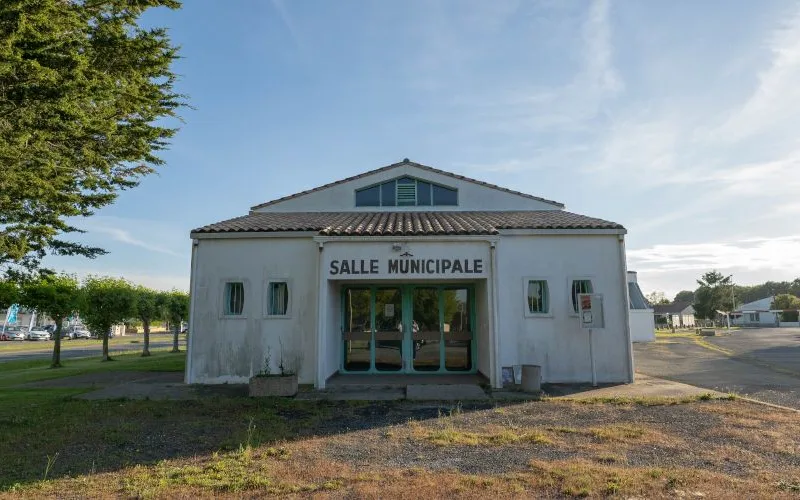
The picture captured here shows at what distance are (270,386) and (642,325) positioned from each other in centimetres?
2952

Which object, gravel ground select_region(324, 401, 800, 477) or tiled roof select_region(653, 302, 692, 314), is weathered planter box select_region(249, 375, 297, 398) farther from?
tiled roof select_region(653, 302, 692, 314)

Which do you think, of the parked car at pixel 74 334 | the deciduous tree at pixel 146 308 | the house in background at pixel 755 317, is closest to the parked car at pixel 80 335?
the parked car at pixel 74 334

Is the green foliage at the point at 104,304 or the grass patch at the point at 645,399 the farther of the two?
the green foliage at the point at 104,304

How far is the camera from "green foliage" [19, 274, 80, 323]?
21.9m

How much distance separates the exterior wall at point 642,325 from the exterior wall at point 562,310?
23.0 m

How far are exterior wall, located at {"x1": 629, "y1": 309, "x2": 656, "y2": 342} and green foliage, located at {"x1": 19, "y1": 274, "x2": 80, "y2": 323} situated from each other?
108 ft

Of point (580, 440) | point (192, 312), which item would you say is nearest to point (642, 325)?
point (580, 440)

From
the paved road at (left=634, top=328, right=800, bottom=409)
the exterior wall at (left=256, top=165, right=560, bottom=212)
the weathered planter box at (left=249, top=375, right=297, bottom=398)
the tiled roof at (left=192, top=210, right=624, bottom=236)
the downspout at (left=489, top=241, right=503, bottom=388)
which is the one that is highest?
the exterior wall at (left=256, top=165, right=560, bottom=212)

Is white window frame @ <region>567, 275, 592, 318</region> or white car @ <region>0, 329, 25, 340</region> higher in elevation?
white window frame @ <region>567, 275, 592, 318</region>

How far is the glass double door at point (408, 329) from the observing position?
12938 millimetres

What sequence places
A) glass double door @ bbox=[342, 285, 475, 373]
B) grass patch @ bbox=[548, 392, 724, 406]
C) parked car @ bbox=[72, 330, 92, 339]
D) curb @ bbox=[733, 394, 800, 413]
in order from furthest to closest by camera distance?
parked car @ bbox=[72, 330, 92, 339], glass double door @ bbox=[342, 285, 475, 373], grass patch @ bbox=[548, 392, 724, 406], curb @ bbox=[733, 394, 800, 413]

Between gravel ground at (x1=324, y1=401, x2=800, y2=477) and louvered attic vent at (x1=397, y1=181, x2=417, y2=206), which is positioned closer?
gravel ground at (x1=324, y1=401, x2=800, y2=477)

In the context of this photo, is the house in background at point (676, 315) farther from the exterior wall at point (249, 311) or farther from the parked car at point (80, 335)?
the parked car at point (80, 335)

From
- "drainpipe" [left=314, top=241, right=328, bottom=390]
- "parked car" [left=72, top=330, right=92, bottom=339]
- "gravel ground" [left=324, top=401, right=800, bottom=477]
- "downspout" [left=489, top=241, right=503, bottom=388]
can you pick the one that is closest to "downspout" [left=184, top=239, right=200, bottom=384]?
"drainpipe" [left=314, top=241, right=328, bottom=390]
